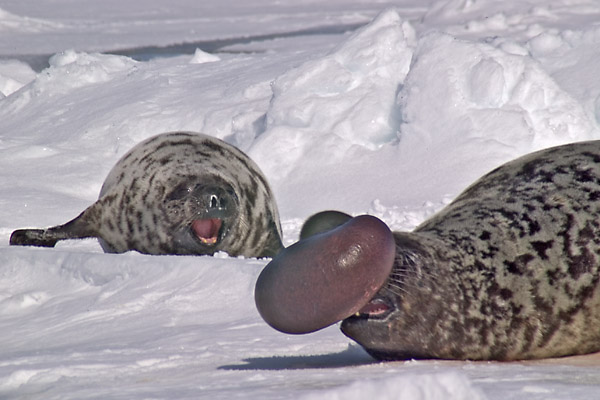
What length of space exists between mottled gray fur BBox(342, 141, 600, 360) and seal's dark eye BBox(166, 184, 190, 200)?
2332 mm

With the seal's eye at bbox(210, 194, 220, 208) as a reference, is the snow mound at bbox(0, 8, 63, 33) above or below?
above

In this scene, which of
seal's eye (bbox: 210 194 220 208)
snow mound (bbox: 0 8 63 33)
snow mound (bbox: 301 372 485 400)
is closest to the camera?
snow mound (bbox: 301 372 485 400)

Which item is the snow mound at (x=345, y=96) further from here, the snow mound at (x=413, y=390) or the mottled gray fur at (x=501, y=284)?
the snow mound at (x=413, y=390)

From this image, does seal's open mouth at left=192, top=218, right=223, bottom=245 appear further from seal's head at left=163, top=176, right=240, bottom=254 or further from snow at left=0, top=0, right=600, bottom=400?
snow at left=0, top=0, right=600, bottom=400

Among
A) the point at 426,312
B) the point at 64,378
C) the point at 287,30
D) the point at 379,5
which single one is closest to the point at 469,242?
the point at 426,312

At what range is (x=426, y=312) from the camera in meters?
2.67

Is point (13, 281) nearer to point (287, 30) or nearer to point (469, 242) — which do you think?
point (469, 242)

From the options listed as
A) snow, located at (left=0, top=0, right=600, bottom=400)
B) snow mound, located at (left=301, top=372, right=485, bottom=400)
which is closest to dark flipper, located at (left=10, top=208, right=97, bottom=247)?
snow, located at (left=0, top=0, right=600, bottom=400)

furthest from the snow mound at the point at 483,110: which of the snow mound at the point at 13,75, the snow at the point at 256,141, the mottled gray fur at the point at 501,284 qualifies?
the snow mound at the point at 13,75

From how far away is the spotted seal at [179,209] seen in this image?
5.03 metres

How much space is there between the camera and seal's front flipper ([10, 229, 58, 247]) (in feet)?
16.8

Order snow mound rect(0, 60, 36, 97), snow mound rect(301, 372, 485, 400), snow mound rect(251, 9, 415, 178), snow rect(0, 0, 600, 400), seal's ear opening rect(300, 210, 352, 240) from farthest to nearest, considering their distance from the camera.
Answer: snow mound rect(0, 60, 36, 97) < snow mound rect(251, 9, 415, 178) < seal's ear opening rect(300, 210, 352, 240) < snow rect(0, 0, 600, 400) < snow mound rect(301, 372, 485, 400)

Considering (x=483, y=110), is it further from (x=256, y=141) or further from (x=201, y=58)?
(x=201, y=58)

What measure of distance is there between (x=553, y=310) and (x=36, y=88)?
707cm
